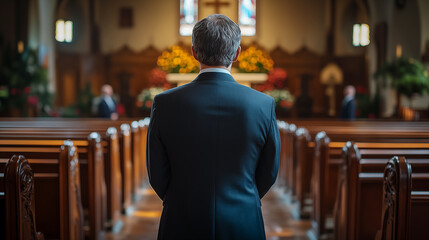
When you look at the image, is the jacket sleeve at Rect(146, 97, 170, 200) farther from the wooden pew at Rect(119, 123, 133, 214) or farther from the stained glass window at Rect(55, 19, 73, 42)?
the stained glass window at Rect(55, 19, 73, 42)

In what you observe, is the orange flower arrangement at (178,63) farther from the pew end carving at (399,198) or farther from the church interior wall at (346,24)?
the pew end carving at (399,198)

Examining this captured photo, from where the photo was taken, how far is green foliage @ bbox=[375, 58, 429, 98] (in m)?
10.4

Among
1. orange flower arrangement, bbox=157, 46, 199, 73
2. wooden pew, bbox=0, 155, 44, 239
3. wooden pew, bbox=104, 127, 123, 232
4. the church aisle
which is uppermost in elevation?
orange flower arrangement, bbox=157, 46, 199, 73

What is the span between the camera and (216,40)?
166 centimetres

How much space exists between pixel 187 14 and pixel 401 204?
12997 mm

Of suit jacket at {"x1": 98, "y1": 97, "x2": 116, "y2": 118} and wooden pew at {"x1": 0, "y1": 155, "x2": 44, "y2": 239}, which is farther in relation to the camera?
suit jacket at {"x1": 98, "y1": 97, "x2": 116, "y2": 118}

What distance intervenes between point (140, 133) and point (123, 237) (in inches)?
99.4

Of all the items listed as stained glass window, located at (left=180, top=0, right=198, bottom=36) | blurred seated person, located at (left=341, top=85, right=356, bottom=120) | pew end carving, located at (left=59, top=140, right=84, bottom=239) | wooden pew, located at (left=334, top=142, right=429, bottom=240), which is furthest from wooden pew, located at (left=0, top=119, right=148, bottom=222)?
stained glass window, located at (left=180, top=0, right=198, bottom=36)

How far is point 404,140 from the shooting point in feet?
14.0

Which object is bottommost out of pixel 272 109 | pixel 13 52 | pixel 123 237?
pixel 123 237

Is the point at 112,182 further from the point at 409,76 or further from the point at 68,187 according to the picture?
the point at 409,76

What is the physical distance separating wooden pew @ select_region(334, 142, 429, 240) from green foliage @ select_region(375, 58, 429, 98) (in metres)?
7.58

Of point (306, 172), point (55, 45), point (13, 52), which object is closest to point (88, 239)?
point (306, 172)

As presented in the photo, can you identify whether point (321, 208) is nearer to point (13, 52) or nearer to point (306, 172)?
point (306, 172)
